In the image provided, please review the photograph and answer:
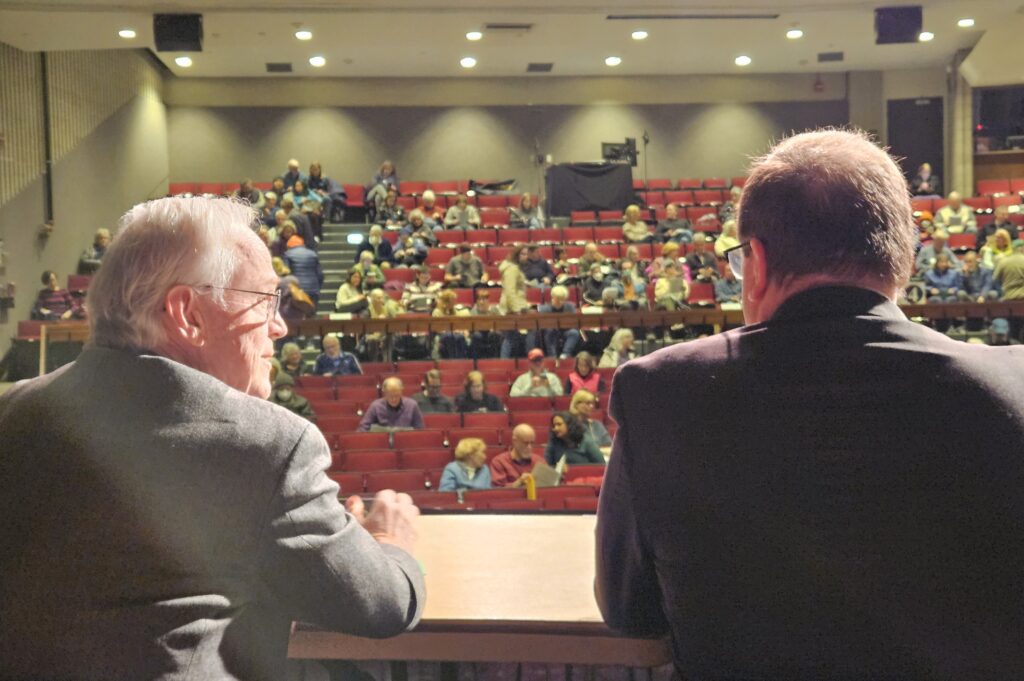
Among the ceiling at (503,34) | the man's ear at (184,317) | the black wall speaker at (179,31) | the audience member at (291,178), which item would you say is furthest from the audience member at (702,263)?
the man's ear at (184,317)

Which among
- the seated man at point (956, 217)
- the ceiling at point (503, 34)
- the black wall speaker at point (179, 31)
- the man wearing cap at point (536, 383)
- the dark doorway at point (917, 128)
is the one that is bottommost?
the man wearing cap at point (536, 383)

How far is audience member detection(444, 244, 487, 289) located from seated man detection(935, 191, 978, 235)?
619 cm

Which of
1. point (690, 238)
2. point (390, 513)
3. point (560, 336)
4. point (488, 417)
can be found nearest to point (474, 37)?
point (690, 238)

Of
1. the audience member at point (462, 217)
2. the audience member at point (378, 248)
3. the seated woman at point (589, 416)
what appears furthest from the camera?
the audience member at point (462, 217)

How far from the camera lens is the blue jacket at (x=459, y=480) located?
21.4 ft

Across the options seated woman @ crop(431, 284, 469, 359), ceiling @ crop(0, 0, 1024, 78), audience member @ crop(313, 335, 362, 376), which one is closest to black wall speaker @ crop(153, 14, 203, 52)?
ceiling @ crop(0, 0, 1024, 78)

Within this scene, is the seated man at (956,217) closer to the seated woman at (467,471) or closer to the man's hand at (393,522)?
the seated woman at (467,471)

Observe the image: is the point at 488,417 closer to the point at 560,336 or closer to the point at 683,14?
the point at 560,336

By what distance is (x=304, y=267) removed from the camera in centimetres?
1131

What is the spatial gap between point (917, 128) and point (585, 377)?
12156 mm

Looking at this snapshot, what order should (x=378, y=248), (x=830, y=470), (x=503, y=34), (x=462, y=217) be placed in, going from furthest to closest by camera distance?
1. (x=462, y=217)
2. (x=503, y=34)
3. (x=378, y=248)
4. (x=830, y=470)

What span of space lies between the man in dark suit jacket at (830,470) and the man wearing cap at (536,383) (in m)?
7.32

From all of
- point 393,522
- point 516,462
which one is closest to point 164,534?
point 393,522

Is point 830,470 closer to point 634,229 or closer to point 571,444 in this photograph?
point 571,444
